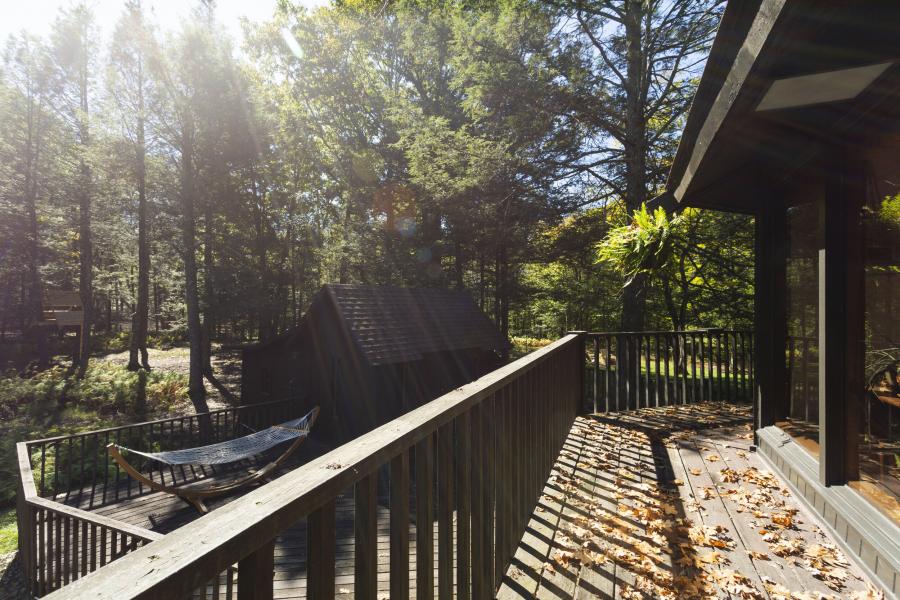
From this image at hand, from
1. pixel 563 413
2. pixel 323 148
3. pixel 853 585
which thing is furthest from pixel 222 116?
pixel 853 585

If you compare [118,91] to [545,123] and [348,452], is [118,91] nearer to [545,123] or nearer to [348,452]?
[545,123]

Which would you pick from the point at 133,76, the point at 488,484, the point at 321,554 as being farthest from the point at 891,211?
the point at 133,76

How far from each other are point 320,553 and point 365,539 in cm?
20

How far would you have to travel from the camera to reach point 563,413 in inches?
175

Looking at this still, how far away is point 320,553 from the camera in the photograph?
94 cm

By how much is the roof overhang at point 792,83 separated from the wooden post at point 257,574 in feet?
7.43

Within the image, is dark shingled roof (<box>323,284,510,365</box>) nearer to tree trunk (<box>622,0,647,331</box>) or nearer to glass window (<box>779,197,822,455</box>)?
tree trunk (<box>622,0,647,331</box>)

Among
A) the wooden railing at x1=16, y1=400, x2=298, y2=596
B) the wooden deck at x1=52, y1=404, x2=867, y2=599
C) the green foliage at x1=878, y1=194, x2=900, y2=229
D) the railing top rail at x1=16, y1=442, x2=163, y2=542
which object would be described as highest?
the green foliage at x1=878, y1=194, x2=900, y2=229

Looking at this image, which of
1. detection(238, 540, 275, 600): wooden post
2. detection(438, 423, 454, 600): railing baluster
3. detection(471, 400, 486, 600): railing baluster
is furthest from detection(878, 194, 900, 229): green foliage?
detection(238, 540, 275, 600): wooden post

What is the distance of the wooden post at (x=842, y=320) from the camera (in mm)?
2797

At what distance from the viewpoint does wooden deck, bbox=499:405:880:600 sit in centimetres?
237

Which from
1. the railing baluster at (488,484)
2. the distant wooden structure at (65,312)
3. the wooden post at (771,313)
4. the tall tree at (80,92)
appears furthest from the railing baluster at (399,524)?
the distant wooden structure at (65,312)

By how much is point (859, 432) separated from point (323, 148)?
2246cm

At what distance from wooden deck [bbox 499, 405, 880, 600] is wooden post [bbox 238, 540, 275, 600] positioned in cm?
186
